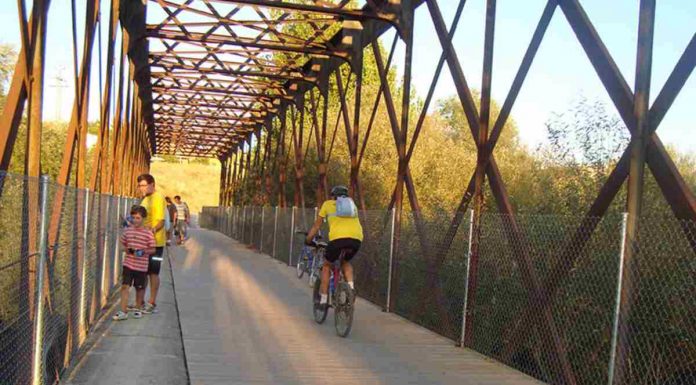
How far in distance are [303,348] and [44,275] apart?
12.6ft

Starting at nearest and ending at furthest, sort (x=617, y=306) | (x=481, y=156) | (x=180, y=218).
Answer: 1. (x=617, y=306)
2. (x=481, y=156)
3. (x=180, y=218)

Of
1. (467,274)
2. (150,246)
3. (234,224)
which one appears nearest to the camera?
(467,274)

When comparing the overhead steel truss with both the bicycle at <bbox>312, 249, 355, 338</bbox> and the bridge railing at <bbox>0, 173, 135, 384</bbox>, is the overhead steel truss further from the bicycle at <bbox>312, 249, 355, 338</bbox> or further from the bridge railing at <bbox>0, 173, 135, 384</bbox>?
the bicycle at <bbox>312, 249, 355, 338</bbox>

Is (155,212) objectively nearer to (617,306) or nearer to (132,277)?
(132,277)

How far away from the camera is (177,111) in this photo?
3319 centimetres

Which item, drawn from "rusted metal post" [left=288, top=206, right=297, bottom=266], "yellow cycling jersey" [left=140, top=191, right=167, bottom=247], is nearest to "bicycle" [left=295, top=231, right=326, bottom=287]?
"rusted metal post" [left=288, top=206, right=297, bottom=266]

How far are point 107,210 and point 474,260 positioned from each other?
4860 millimetres

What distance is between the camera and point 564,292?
712 centimetres

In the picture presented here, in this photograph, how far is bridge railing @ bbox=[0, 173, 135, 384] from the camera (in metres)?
4.30

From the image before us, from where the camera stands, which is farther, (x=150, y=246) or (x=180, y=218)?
(x=180, y=218)

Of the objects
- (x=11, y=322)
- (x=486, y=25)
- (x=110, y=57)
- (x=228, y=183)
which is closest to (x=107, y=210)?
(x=110, y=57)

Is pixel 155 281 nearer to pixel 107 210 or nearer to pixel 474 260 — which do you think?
pixel 107 210

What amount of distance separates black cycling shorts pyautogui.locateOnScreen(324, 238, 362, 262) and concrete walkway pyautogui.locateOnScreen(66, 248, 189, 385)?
1.98 metres

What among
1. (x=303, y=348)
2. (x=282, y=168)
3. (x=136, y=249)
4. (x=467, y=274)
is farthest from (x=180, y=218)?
(x=467, y=274)
